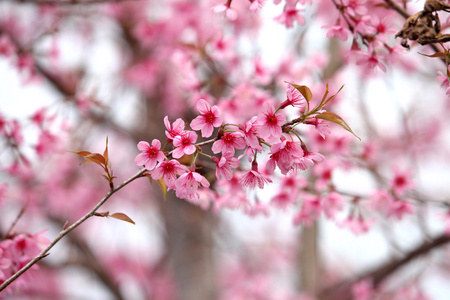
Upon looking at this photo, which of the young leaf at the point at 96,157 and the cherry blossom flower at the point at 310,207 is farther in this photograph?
the cherry blossom flower at the point at 310,207

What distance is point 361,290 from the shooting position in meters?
2.91

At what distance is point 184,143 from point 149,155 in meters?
0.12

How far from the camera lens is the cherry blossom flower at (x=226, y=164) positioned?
1177 mm

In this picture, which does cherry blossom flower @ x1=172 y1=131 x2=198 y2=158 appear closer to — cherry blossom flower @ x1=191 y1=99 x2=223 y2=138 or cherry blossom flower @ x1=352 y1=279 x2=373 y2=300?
cherry blossom flower @ x1=191 y1=99 x2=223 y2=138

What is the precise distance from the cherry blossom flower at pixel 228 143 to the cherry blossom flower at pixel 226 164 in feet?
0.05

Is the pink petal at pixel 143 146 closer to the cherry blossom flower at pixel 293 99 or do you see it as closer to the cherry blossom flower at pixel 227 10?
the cherry blossom flower at pixel 293 99

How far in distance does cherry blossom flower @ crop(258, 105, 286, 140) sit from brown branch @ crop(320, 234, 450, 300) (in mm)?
1629

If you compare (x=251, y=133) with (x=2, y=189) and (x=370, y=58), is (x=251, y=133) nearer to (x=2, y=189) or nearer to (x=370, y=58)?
(x=370, y=58)

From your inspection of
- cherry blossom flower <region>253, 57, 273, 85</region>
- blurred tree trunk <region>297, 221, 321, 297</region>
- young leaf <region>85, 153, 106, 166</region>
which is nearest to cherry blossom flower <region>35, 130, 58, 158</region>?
cherry blossom flower <region>253, 57, 273, 85</region>

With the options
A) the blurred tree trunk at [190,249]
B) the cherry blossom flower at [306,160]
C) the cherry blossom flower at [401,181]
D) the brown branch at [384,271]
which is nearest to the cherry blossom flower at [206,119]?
the cherry blossom flower at [306,160]

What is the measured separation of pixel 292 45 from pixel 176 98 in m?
1.38

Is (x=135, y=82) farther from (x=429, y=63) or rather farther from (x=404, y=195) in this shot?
(x=404, y=195)

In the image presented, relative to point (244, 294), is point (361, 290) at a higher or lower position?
higher

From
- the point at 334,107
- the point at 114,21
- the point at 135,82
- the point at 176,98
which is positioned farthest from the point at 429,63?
the point at 114,21
